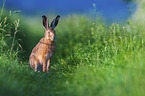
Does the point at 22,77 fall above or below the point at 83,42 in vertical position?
below

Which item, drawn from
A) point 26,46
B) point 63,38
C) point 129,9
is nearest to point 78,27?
point 63,38

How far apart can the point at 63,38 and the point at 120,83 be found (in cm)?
606

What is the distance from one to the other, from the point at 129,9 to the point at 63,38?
4.34 m

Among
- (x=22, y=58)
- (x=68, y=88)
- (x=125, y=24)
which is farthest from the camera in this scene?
(x=22, y=58)

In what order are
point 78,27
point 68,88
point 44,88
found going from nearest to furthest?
point 68,88 → point 44,88 → point 78,27

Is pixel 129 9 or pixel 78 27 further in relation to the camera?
pixel 78 27

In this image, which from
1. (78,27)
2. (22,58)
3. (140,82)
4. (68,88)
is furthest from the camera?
(78,27)

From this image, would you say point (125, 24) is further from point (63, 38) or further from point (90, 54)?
point (63, 38)

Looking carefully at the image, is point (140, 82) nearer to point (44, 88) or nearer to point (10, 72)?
point (44, 88)

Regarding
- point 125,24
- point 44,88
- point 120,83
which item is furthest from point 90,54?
point 120,83

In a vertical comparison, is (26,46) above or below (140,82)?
above

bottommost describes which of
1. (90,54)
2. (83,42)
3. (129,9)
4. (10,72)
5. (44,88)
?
(44,88)

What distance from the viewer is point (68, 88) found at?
4324mm

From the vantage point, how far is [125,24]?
657 centimetres
